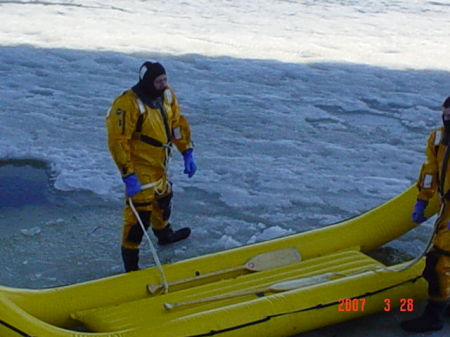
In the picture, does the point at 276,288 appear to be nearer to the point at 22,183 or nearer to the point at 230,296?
the point at 230,296

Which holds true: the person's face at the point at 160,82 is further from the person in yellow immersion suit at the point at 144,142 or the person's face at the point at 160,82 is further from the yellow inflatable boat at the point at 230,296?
the yellow inflatable boat at the point at 230,296

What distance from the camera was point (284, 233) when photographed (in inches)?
207

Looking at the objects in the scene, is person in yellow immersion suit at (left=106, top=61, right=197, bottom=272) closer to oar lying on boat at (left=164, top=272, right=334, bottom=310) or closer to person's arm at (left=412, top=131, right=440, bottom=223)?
oar lying on boat at (left=164, top=272, right=334, bottom=310)

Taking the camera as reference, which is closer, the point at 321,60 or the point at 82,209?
the point at 82,209

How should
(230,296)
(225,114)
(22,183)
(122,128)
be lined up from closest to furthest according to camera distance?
1. (230,296)
2. (122,128)
3. (22,183)
4. (225,114)

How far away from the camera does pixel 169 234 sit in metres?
5.11

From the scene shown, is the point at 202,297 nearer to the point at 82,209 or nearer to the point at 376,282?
the point at 376,282

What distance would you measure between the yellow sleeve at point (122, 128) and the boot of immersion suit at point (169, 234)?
2.75 feet

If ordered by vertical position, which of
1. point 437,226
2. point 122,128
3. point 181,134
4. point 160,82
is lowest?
point 437,226

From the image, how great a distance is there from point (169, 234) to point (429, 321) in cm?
184

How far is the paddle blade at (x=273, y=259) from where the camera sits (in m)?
4.43

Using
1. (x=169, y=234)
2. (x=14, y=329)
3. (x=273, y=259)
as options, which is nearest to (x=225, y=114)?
(x=169, y=234)

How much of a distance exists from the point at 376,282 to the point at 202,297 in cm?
94

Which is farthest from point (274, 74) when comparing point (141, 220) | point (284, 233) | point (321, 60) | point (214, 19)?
point (141, 220)
